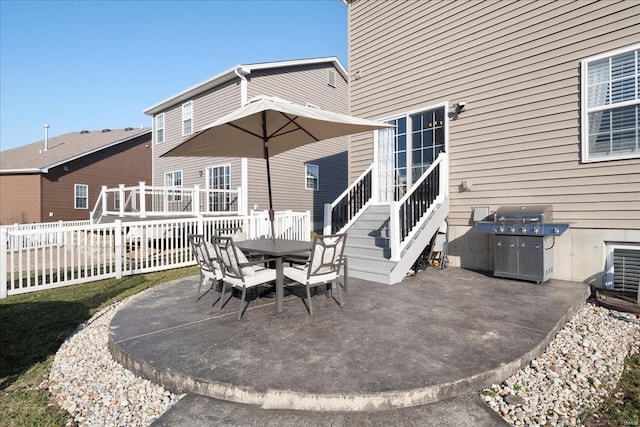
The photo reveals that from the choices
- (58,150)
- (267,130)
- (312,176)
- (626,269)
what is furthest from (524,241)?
(58,150)

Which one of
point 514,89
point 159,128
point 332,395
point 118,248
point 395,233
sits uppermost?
point 159,128

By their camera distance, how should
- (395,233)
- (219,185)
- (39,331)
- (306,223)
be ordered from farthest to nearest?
(219,185) < (306,223) < (395,233) < (39,331)

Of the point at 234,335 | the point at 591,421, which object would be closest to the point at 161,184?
the point at 234,335

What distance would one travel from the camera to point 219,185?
13.6 meters

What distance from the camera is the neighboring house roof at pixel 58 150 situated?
16753 mm

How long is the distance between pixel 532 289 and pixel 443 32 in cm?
532

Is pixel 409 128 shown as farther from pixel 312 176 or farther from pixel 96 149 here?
pixel 96 149

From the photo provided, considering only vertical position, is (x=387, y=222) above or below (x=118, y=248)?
above

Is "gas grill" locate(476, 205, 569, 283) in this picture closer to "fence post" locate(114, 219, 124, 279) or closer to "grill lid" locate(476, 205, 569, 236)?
"grill lid" locate(476, 205, 569, 236)

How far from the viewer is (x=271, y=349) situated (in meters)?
2.90

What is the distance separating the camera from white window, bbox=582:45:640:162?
15.7ft

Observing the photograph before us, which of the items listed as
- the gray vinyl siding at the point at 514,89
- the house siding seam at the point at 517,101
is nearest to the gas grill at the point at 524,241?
the house siding seam at the point at 517,101

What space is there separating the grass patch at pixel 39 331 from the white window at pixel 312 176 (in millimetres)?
8401

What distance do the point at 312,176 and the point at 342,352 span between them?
12.7m
